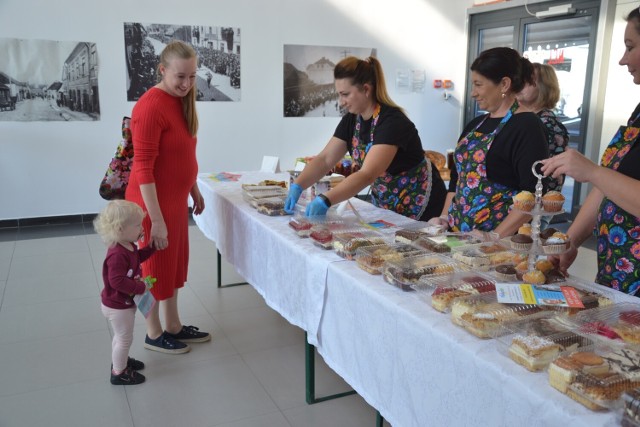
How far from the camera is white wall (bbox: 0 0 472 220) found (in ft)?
17.7

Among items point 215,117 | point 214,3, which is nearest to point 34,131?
point 215,117

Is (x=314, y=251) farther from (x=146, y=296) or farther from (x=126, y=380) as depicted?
(x=126, y=380)

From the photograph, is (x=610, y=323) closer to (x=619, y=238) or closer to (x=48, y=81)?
(x=619, y=238)

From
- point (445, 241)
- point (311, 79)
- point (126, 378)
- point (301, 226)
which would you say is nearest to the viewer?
point (445, 241)

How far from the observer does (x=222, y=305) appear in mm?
3527

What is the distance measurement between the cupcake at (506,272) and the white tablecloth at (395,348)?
0.28 m

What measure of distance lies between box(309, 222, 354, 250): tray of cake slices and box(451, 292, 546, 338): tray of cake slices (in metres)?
0.73

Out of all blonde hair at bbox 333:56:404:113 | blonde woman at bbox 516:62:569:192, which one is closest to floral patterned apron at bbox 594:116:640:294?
blonde hair at bbox 333:56:404:113

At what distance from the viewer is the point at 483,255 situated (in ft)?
5.64

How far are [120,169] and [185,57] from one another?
0.72 metres

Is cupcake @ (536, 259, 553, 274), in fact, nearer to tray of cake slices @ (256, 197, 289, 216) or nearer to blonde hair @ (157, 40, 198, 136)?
tray of cake slices @ (256, 197, 289, 216)

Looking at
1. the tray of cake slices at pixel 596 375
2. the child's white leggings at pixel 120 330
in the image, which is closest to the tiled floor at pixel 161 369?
the child's white leggings at pixel 120 330

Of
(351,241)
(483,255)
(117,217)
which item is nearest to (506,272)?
(483,255)

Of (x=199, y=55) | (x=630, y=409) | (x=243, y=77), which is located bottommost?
(x=630, y=409)
